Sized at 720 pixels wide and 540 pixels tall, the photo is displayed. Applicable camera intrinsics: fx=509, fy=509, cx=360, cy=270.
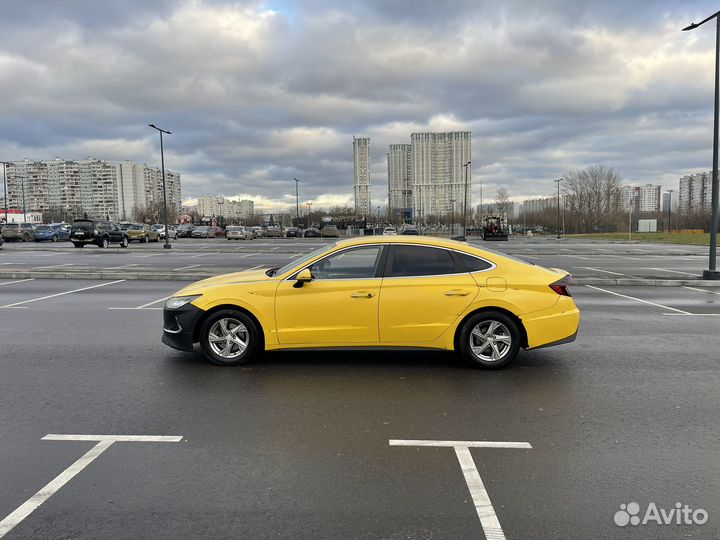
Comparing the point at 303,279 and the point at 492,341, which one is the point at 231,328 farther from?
the point at 492,341

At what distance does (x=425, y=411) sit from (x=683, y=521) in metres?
2.16

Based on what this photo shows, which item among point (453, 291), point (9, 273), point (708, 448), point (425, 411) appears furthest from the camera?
point (9, 273)

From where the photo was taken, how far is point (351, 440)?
160 inches

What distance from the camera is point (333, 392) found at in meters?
5.23

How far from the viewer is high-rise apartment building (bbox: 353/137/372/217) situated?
13162 cm

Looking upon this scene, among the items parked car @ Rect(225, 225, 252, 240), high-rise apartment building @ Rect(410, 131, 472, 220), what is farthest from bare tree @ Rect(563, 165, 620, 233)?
parked car @ Rect(225, 225, 252, 240)

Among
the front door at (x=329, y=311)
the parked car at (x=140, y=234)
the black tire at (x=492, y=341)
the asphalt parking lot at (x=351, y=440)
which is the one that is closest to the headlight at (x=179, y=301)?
the asphalt parking lot at (x=351, y=440)

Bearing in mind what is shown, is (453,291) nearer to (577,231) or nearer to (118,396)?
(118,396)

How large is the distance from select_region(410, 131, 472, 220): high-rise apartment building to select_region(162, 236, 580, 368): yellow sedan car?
111 m

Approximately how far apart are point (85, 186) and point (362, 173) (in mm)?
92524

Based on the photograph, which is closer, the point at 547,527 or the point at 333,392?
the point at 547,527

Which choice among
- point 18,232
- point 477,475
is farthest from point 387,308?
point 18,232

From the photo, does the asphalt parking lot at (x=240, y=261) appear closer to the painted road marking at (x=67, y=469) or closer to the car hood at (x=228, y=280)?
the car hood at (x=228, y=280)

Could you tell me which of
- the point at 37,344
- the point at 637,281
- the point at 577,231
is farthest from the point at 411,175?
the point at 37,344
